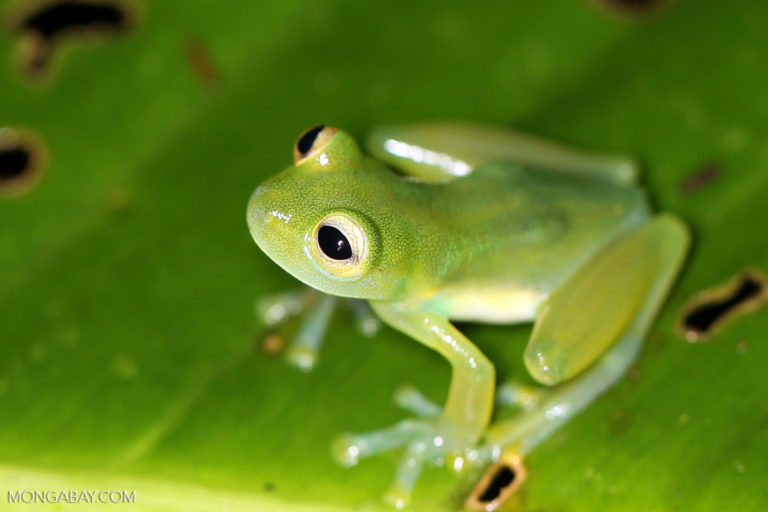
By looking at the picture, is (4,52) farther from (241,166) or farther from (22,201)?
(241,166)

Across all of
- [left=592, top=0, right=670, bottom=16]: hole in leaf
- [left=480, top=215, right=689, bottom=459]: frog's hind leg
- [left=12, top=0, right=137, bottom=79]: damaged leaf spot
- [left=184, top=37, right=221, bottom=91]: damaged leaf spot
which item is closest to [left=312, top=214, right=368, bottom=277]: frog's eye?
[left=480, top=215, right=689, bottom=459]: frog's hind leg

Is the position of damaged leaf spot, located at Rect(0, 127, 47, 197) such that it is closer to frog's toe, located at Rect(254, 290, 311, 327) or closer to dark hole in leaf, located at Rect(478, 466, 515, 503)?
frog's toe, located at Rect(254, 290, 311, 327)

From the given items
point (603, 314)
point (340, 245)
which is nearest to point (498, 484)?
point (603, 314)

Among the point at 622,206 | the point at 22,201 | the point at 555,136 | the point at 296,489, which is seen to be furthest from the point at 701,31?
the point at 22,201

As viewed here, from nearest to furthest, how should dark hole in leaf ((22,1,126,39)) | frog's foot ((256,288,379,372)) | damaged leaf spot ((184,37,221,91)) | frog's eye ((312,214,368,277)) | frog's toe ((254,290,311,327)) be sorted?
frog's eye ((312,214,368,277))
frog's foot ((256,288,379,372))
frog's toe ((254,290,311,327))
damaged leaf spot ((184,37,221,91))
dark hole in leaf ((22,1,126,39))

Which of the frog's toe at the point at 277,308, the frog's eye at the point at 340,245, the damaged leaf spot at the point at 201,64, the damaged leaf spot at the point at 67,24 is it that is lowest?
the frog's toe at the point at 277,308

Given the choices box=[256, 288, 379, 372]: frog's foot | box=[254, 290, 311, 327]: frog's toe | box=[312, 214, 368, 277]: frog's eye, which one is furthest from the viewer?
box=[254, 290, 311, 327]: frog's toe

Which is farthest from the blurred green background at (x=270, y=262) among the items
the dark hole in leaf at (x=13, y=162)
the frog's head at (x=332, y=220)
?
the frog's head at (x=332, y=220)

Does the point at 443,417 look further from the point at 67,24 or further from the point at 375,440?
the point at 67,24

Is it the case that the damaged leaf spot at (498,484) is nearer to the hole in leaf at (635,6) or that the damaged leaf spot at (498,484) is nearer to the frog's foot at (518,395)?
the frog's foot at (518,395)

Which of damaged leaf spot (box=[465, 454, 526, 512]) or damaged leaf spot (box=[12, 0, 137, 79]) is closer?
damaged leaf spot (box=[465, 454, 526, 512])
